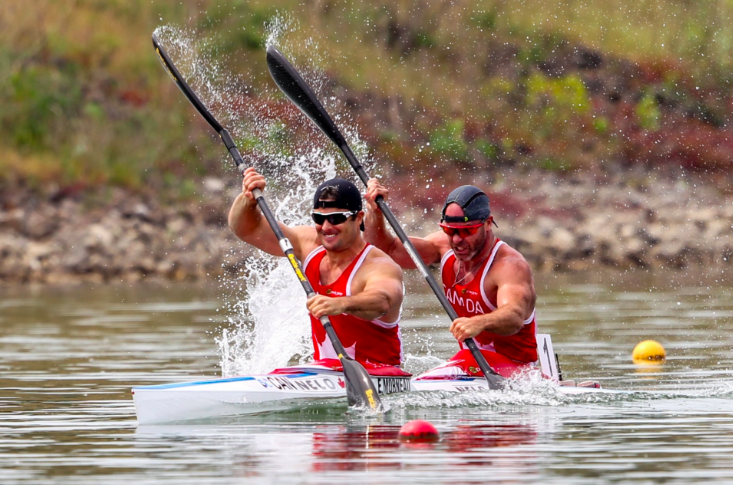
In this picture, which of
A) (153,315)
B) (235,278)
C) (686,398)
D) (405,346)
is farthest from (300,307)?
(235,278)

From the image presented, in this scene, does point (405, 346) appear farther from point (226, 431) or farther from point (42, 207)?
point (42, 207)

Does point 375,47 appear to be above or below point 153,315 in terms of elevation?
above

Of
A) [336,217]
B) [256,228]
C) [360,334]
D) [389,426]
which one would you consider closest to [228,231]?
[256,228]

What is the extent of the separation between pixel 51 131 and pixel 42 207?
3861 millimetres

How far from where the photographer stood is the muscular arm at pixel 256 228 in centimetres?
1054

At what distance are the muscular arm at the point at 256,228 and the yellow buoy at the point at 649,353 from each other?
4631 millimetres

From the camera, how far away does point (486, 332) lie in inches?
406

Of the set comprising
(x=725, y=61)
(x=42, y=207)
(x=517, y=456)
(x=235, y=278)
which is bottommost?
(x=517, y=456)

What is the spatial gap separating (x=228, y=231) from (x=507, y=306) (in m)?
23.9

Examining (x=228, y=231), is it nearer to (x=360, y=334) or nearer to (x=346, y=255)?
(x=346, y=255)

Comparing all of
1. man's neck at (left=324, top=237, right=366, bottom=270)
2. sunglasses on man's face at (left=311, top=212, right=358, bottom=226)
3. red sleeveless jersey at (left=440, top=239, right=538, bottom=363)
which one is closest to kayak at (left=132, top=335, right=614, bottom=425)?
red sleeveless jersey at (left=440, top=239, right=538, bottom=363)

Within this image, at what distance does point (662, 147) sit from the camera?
40.0 meters

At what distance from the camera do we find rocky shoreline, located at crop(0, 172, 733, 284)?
104 ft

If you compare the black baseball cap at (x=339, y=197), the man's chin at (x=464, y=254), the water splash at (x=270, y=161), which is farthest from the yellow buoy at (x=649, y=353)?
the black baseball cap at (x=339, y=197)
